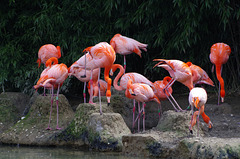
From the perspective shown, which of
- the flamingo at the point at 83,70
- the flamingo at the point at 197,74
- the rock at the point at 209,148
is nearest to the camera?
the rock at the point at 209,148

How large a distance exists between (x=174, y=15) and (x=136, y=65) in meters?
1.97

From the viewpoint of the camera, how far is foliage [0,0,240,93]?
287 inches

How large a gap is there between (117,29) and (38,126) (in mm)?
2951

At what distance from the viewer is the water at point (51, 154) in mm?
4621

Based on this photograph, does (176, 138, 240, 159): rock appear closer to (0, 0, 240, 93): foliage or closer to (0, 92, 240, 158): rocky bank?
(0, 92, 240, 158): rocky bank

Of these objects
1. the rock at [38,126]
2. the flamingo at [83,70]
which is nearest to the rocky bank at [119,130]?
the rock at [38,126]

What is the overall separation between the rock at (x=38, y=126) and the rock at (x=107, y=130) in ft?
2.57

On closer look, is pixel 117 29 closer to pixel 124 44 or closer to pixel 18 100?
pixel 124 44

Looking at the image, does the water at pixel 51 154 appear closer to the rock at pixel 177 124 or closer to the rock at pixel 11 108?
the rock at pixel 177 124

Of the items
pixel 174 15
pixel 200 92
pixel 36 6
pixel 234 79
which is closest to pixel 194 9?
pixel 174 15

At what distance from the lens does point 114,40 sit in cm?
683

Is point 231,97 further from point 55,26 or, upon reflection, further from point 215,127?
point 55,26

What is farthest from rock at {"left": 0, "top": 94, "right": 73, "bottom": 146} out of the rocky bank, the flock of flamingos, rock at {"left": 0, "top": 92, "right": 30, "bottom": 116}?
rock at {"left": 0, "top": 92, "right": 30, "bottom": 116}

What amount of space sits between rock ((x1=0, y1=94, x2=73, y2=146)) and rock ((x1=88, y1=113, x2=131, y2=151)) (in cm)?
78
